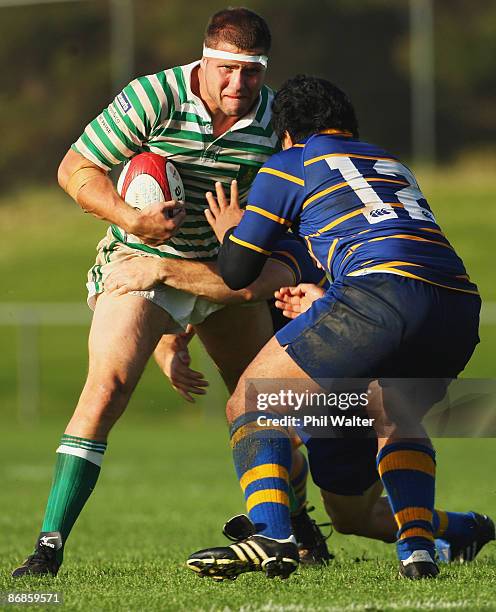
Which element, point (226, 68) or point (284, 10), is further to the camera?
point (284, 10)

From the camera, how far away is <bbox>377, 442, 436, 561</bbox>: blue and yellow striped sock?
457 centimetres

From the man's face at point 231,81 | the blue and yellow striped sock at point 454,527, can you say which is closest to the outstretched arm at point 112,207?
the man's face at point 231,81

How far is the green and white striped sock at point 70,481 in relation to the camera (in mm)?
4918

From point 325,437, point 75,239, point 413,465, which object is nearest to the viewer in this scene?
point 413,465

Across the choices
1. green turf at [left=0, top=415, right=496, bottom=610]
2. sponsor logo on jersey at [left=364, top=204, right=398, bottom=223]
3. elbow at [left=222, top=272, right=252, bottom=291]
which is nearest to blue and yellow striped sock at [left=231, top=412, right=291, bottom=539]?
green turf at [left=0, top=415, right=496, bottom=610]

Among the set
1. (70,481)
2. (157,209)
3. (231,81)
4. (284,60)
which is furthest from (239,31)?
(284,60)

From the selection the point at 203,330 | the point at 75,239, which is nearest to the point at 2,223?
the point at 75,239

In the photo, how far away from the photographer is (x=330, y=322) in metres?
4.37

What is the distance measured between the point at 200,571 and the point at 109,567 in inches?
43.2

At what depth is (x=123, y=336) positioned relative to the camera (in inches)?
202

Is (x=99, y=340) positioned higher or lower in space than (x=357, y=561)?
higher

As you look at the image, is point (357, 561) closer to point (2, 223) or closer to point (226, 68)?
point (226, 68)

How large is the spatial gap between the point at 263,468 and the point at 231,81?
67.2 inches

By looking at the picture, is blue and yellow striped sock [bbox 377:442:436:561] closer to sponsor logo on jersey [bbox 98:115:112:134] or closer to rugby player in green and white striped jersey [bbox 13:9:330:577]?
rugby player in green and white striped jersey [bbox 13:9:330:577]
